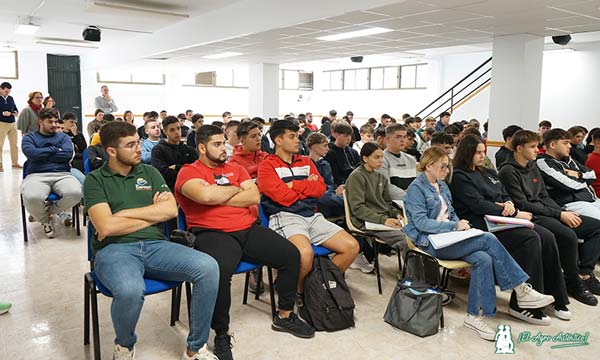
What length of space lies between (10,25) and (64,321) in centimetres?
890

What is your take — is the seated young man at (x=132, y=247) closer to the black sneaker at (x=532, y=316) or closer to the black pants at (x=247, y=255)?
the black pants at (x=247, y=255)

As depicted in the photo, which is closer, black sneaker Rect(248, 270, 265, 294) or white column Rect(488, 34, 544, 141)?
black sneaker Rect(248, 270, 265, 294)

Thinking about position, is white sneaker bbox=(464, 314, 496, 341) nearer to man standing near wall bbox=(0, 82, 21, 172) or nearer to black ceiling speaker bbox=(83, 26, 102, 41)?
black ceiling speaker bbox=(83, 26, 102, 41)

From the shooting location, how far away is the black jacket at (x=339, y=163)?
15.5 ft

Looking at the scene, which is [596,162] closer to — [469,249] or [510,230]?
[510,230]

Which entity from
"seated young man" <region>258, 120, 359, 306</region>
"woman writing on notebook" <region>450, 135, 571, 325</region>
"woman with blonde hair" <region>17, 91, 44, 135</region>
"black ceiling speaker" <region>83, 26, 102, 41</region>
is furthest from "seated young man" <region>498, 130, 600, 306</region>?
"black ceiling speaker" <region>83, 26, 102, 41</region>

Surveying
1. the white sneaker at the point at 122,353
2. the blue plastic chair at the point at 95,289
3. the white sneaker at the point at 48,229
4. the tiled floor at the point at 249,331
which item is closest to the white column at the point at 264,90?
the white sneaker at the point at 48,229

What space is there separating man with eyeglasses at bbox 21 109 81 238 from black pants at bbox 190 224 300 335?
7.70 ft

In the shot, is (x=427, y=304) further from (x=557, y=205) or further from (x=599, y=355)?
(x=557, y=205)

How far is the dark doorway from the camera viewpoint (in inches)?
551

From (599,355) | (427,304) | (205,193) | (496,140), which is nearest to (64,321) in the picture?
(205,193)

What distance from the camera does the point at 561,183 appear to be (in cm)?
391

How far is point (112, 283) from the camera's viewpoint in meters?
2.22

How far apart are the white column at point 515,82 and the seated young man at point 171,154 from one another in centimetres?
508
